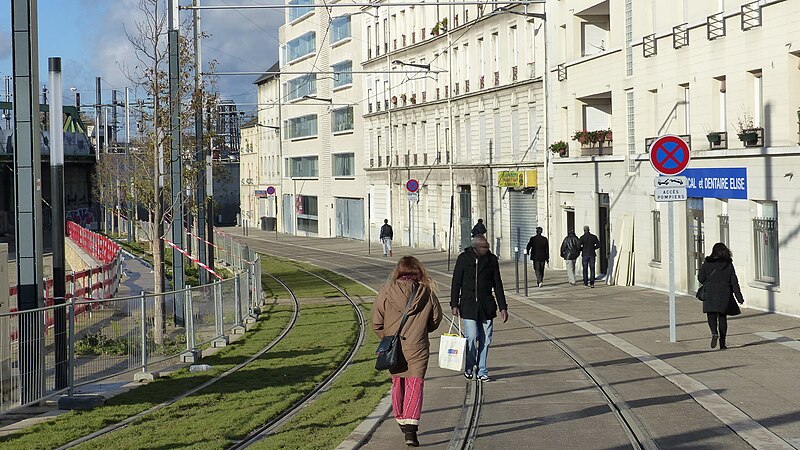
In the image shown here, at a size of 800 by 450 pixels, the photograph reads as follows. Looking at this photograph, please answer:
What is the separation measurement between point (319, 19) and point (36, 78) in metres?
68.4

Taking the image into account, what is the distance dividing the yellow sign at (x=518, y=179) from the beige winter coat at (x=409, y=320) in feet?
108

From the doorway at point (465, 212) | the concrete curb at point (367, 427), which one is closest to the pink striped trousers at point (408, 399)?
the concrete curb at point (367, 427)

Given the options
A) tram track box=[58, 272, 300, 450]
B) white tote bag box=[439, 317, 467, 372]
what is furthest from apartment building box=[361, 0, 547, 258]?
white tote bag box=[439, 317, 467, 372]

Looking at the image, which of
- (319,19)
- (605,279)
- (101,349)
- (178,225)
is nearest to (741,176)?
(605,279)

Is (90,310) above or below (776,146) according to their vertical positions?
below

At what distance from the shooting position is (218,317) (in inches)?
845

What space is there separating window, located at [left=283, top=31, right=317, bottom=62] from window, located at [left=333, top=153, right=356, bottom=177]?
9584 millimetres

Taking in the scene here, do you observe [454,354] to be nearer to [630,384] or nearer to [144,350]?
[630,384]

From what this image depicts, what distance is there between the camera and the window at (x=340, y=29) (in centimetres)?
7454

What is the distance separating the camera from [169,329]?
19.7m

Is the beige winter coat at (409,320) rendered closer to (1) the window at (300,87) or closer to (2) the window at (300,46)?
(1) the window at (300,87)

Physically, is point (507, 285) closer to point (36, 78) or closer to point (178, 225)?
point (178, 225)

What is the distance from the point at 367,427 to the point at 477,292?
3.25 m

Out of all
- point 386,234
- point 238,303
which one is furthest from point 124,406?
point 386,234
